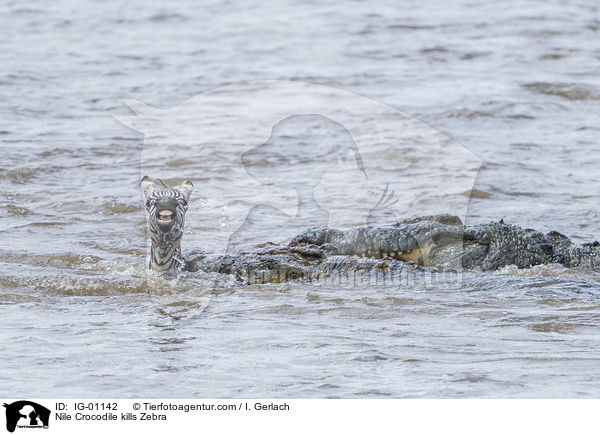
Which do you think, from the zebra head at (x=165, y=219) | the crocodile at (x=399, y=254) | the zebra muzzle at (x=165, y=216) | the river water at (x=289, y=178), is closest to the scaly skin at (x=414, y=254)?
the crocodile at (x=399, y=254)

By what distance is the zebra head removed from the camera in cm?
594

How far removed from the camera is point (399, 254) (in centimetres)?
667

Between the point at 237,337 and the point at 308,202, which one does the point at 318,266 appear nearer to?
the point at 237,337

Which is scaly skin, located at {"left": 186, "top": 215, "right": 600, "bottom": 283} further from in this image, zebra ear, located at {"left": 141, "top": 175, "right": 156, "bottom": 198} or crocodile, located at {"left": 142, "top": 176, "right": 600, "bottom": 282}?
zebra ear, located at {"left": 141, "top": 175, "right": 156, "bottom": 198}

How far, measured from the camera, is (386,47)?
17.1 metres

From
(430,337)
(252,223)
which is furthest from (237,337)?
(252,223)

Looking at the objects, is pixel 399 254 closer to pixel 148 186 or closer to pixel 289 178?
pixel 148 186

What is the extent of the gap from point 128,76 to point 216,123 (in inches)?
138
